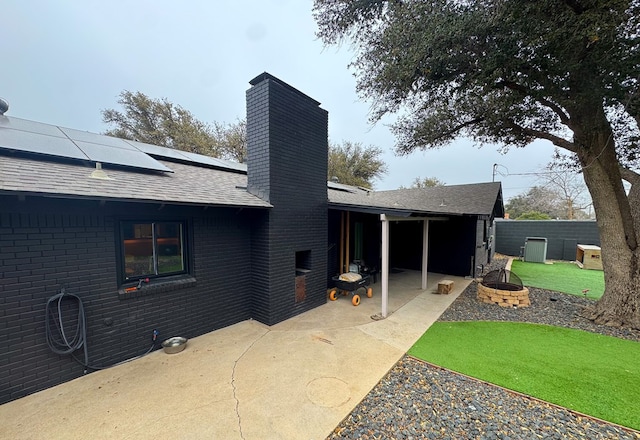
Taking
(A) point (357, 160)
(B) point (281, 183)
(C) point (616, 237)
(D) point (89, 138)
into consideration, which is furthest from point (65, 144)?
(A) point (357, 160)

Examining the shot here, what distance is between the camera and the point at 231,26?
10117 mm

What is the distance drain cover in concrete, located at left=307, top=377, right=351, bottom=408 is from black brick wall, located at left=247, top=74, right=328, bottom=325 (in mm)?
2109

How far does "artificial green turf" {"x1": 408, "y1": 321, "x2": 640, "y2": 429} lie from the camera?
3084 millimetres

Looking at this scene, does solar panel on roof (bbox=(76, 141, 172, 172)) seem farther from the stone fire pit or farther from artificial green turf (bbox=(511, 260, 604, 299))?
artificial green turf (bbox=(511, 260, 604, 299))

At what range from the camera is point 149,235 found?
13.7 ft

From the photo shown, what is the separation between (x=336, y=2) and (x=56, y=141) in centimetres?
605

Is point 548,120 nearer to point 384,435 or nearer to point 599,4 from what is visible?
point 599,4

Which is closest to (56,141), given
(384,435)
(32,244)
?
(32,244)

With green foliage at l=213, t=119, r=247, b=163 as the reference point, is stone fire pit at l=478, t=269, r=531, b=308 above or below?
below

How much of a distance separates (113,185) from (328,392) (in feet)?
13.4

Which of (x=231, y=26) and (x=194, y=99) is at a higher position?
(x=194, y=99)

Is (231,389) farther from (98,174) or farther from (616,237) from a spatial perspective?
(616,237)

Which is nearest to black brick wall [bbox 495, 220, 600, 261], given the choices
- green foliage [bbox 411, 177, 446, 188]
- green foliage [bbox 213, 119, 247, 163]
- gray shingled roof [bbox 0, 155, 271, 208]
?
gray shingled roof [bbox 0, 155, 271, 208]

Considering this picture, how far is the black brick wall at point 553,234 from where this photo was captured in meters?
13.7
